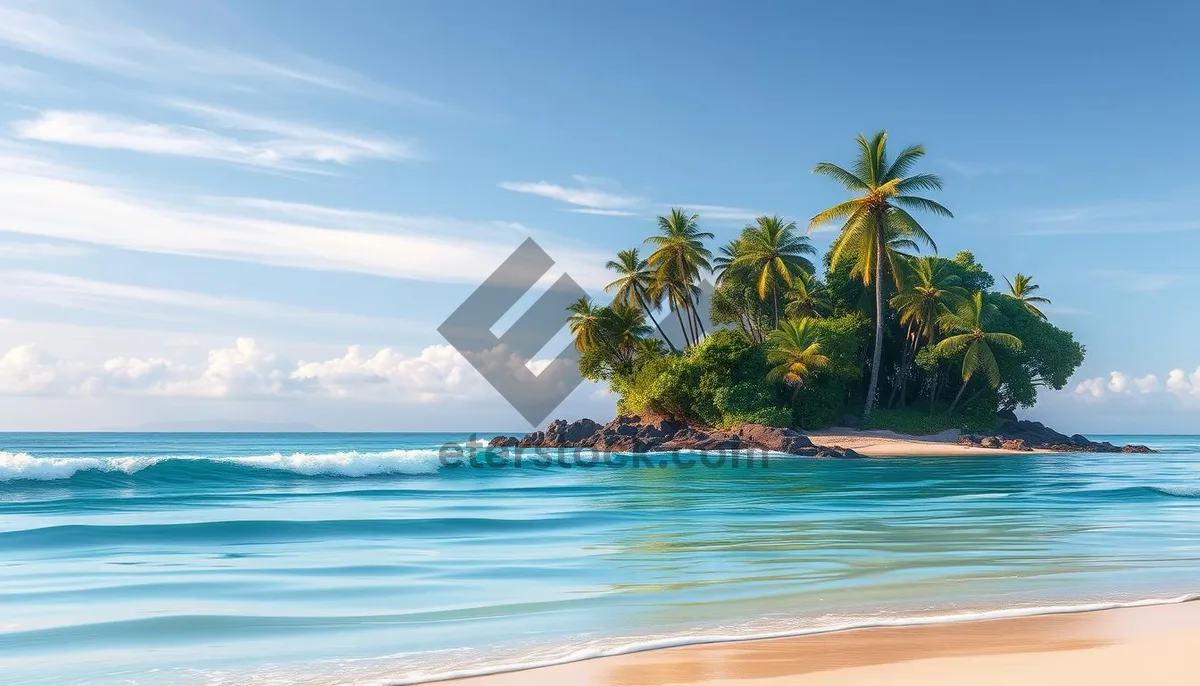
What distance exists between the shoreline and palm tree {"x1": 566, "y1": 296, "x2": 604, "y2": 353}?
4320 centimetres

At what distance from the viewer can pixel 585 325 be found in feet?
161

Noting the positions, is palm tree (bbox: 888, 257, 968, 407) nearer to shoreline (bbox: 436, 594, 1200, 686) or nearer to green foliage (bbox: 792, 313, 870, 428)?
green foliage (bbox: 792, 313, 870, 428)

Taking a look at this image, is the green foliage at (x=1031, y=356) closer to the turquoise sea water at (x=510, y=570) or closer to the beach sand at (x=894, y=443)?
the beach sand at (x=894, y=443)

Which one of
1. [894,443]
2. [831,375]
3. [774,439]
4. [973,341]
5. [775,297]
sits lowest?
[894,443]

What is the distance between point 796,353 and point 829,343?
1914 mm

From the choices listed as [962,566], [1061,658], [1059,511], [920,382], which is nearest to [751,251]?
[920,382]

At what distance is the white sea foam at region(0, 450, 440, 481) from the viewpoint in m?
21.0

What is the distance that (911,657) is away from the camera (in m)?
4.75

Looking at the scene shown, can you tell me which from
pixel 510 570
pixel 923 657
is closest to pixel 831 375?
pixel 510 570

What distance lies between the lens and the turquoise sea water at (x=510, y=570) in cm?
541

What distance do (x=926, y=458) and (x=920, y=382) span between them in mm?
15584

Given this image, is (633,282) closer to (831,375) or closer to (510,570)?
(831,375)

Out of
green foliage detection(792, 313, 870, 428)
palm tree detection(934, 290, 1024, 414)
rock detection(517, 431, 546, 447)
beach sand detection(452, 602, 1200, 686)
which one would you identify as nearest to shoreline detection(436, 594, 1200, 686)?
beach sand detection(452, 602, 1200, 686)

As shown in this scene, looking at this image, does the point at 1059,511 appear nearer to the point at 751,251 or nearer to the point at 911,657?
the point at 911,657
